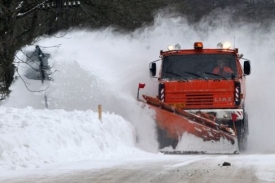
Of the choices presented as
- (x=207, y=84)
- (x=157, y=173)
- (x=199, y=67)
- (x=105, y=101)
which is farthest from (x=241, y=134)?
(x=157, y=173)

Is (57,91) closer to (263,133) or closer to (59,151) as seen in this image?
(263,133)

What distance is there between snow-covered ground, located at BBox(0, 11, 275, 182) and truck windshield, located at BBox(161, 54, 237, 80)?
1.23m

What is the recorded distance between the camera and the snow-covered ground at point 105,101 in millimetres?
10750

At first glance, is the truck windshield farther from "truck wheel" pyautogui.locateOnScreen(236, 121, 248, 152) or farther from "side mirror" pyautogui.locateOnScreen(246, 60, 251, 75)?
"truck wheel" pyautogui.locateOnScreen(236, 121, 248, 152)

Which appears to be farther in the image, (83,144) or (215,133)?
(215,133)

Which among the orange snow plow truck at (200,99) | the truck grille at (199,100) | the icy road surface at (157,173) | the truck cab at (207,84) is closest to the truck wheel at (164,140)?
the orange snow plow truck at (200,99)

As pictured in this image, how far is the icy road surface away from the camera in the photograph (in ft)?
26.1

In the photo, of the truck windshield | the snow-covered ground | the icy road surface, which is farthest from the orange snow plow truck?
the icy road surface

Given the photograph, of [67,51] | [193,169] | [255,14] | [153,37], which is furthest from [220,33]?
[255,14]

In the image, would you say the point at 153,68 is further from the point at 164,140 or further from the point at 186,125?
the point at 186,125

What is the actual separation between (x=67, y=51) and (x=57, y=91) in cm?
157

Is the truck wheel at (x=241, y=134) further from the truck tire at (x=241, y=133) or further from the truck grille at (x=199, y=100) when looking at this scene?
the truck grille at (x=199, y=100)

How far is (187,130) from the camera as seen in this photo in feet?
45.0

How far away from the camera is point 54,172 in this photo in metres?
8.85
